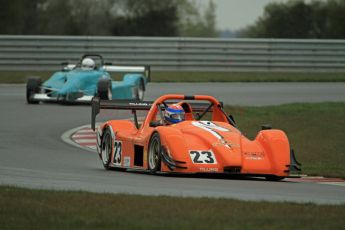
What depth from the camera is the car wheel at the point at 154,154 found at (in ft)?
41.0

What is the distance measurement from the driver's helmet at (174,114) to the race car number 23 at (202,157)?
1.13 meters

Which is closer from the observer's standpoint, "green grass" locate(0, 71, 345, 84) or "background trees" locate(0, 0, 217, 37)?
"green grass" locate(0, 71, 345, 84)

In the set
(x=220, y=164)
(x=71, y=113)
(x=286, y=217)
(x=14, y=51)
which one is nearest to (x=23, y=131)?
(x=71, y=113)

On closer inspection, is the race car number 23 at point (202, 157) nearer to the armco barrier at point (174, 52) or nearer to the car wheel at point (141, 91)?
the car wheel at point (141, 91)

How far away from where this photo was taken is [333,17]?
43438mm

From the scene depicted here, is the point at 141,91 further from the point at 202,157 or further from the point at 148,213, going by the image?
the point at 148,213

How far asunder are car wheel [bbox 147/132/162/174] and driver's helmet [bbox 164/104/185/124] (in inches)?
23.7

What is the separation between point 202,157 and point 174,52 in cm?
2147

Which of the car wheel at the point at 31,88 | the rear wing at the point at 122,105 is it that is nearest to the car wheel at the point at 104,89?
the car wheel at the point at 31,88

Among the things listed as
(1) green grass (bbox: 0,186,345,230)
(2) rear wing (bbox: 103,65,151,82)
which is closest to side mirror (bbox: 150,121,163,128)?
(1) green grass (bbox: 0,186,345,230)

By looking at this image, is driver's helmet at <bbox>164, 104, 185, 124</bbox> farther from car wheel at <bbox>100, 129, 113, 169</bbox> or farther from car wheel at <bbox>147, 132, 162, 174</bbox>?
car wheel at <bbox>100, 129, 113, 169</bbox>

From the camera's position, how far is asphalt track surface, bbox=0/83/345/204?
10695 millimetres

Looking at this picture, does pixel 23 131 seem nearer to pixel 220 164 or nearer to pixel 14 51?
pixel 220 164

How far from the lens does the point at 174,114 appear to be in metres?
13.3
